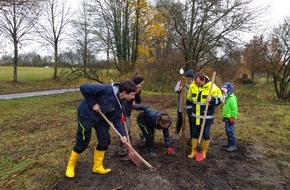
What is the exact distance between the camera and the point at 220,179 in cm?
433

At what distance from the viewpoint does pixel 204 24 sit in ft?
61.9

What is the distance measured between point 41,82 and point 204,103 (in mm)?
27789

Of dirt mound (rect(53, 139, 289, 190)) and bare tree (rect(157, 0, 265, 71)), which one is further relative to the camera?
bare tree (rect(157, 0, 265, 71))

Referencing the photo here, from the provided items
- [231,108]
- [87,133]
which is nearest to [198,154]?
[231,108]

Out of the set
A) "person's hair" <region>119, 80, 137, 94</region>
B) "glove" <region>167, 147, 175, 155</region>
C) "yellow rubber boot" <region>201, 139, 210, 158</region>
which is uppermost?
"person's hair" <region>119, 80, 137, 94</region>

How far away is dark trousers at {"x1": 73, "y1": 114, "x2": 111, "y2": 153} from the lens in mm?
4070

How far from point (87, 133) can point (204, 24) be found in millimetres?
16668

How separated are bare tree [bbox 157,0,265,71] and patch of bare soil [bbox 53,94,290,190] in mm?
13997

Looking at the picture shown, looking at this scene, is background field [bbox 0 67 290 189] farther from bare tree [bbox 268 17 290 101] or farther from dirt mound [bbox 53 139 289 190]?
bare tree [bbox 268 17 290 101]

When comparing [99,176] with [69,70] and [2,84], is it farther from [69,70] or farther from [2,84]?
[2,84]

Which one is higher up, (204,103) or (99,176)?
(204,103)

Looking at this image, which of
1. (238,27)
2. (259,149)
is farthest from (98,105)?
(238,27)

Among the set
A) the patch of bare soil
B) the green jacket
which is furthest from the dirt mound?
the green jacket

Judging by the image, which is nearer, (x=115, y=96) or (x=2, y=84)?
(x=115, y=96)
